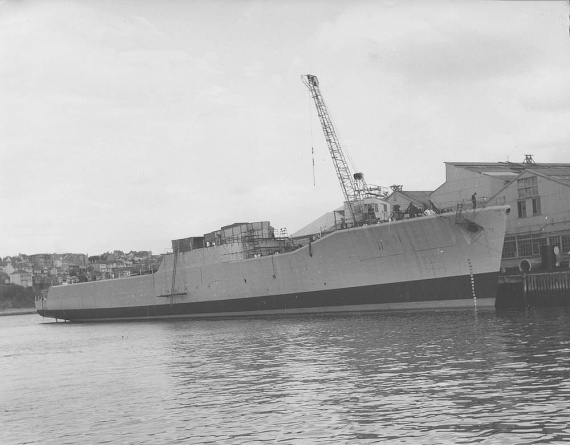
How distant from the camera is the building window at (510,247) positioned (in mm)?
56191

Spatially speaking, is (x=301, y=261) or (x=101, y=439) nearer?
(x=101, y=439)

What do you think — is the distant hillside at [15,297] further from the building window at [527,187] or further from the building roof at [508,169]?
the building window at [527,187]

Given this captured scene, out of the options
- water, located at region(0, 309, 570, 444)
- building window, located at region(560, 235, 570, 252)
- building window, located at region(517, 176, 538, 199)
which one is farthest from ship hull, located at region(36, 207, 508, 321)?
building window, located at region(517, 176, 538, 199)

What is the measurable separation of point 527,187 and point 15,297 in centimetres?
15644

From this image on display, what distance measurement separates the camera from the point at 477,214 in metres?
44.4

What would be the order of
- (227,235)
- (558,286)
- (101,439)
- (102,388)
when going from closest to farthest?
(101,439) < (102,388) < (558,286) < (227,235)

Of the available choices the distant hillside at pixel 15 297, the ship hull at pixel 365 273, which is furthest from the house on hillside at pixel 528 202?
the distant hillside at pixel 15 297

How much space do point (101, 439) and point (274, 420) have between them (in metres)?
3.62

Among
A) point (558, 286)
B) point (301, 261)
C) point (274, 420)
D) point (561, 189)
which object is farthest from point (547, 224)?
point (274, 420)

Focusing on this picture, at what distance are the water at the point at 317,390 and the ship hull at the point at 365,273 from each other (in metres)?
11.1

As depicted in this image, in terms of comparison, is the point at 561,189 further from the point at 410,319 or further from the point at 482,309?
the point at 410,319

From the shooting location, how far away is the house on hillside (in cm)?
5262

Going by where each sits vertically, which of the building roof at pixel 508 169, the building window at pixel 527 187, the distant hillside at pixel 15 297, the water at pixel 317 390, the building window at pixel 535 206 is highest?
the building roof at pixel 508 169

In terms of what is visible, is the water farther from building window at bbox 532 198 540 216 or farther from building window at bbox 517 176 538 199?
building window at bbox 517 176 538 199
